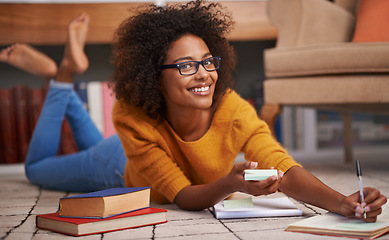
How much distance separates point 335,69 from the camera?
5.82 ft

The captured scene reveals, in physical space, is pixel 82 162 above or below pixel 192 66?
below

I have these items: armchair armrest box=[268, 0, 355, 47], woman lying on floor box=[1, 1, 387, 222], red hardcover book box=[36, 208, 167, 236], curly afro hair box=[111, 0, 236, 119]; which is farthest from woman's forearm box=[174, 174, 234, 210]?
armchair armrest box=[268, 0, 355, 47]

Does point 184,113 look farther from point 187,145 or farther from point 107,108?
point 107,108

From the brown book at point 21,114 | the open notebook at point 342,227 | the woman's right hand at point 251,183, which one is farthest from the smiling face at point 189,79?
the brown book at point 21,114

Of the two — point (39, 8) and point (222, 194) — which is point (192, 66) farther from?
point (39, 8)

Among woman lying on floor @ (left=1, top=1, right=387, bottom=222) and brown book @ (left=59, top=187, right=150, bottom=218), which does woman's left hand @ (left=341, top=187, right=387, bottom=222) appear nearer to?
woman lying on floor @ (left=1, top=1, right=387, bottom=222)

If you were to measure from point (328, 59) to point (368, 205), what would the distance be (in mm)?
977

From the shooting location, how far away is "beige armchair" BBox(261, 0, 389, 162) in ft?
5.67

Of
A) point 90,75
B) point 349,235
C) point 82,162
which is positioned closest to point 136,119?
point 82,162

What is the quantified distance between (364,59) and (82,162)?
3.60 feet

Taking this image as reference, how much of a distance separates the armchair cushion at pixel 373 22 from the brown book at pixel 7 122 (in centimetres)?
175

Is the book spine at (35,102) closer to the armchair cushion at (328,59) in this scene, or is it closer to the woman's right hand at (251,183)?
the armchair cushion at (328,59)

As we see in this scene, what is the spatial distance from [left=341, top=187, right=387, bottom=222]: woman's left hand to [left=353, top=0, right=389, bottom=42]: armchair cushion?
3.98 ft

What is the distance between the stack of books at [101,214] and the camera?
0.96 meters
